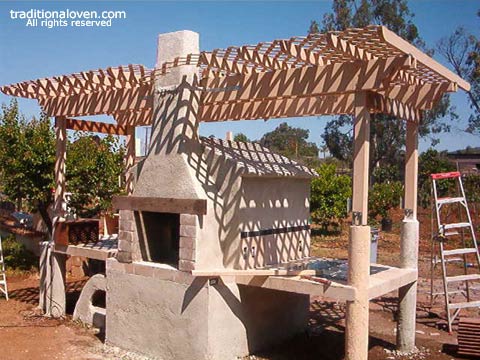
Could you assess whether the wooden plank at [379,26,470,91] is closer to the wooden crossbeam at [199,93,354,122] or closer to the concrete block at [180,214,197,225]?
the wooden crossbeam at [199,93,354,122]

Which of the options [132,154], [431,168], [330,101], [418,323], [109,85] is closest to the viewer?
[109,85]

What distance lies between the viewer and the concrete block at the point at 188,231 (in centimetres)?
768

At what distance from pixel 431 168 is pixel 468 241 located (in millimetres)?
9124

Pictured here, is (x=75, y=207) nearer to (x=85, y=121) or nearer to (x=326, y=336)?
(x=85, y=121)

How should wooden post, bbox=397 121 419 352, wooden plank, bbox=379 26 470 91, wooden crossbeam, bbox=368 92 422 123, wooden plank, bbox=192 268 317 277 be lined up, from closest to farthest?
wooden plank, bbox=379 26 470 91 < wooden crossbeam, bbox=368 92 422 123 < wooden plank, bbox=192 268 317 277 < wooden post, bbox=397 121 419 352

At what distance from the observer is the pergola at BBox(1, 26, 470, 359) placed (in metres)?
6.34

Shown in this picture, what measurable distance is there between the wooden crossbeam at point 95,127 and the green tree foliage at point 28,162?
250cm

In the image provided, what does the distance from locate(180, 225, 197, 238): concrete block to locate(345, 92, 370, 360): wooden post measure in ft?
8.25

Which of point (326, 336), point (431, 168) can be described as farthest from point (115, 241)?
point (431, 168)

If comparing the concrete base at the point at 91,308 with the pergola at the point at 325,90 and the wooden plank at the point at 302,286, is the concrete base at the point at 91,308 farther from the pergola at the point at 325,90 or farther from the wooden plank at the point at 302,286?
the wooden plank at the point at 302,286

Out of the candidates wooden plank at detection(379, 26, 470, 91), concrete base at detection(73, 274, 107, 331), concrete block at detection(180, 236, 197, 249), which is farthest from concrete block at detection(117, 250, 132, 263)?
wooden plank at detection(379, 26, 470, 91)

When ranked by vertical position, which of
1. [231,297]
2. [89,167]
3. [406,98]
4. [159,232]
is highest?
[406,98]

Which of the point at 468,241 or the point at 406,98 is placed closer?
the point at 406,98

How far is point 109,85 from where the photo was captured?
345 inches
